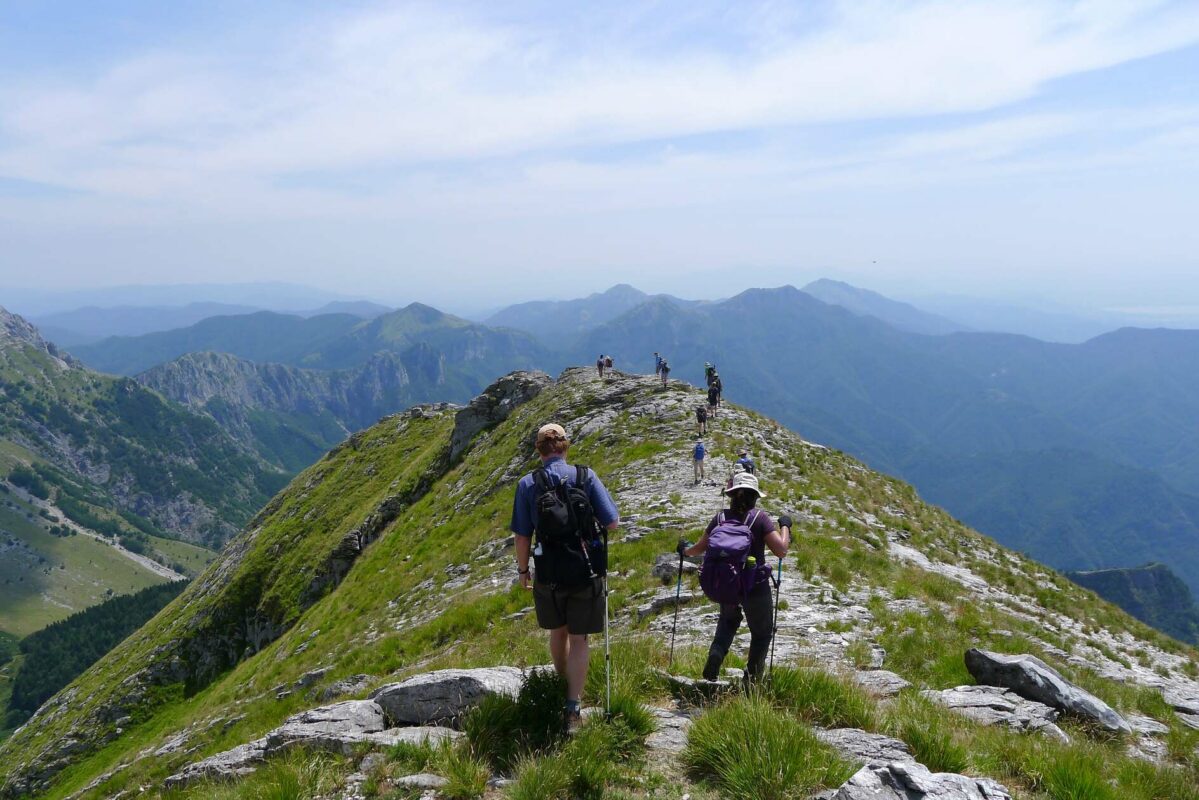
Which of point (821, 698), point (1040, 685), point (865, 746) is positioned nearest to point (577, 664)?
point (821, 698)

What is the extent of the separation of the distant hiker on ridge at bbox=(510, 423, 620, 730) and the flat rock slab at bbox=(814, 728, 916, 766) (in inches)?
119

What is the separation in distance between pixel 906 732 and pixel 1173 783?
3460 millimetres

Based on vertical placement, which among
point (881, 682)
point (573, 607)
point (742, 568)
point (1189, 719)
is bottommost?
point (1189, 719)

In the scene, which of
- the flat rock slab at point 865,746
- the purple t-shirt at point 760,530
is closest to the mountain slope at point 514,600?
the flat rock slab at point 865,746

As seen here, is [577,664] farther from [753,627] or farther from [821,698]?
[821,698]

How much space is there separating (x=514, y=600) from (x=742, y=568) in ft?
41.1

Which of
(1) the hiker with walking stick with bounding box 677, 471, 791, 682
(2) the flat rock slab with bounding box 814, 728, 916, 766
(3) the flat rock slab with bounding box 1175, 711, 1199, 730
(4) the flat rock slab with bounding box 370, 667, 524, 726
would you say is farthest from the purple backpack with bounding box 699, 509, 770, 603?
(3) the flat rock slab with bounding box 1175, 711, 1199, 730

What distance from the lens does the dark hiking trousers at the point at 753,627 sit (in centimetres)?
841

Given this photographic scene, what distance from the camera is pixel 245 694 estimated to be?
29.2m

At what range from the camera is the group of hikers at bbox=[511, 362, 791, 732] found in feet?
25.5

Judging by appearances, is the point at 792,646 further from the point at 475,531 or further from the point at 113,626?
the point at 113,626

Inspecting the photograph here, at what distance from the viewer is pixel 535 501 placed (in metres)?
8.09

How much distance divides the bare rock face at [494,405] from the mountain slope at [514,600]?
256 millimetres

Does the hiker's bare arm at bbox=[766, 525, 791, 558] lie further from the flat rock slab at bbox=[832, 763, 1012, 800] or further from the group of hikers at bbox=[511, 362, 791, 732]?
the flat rock slab at bbox=[832, 763, 1012, 800]
